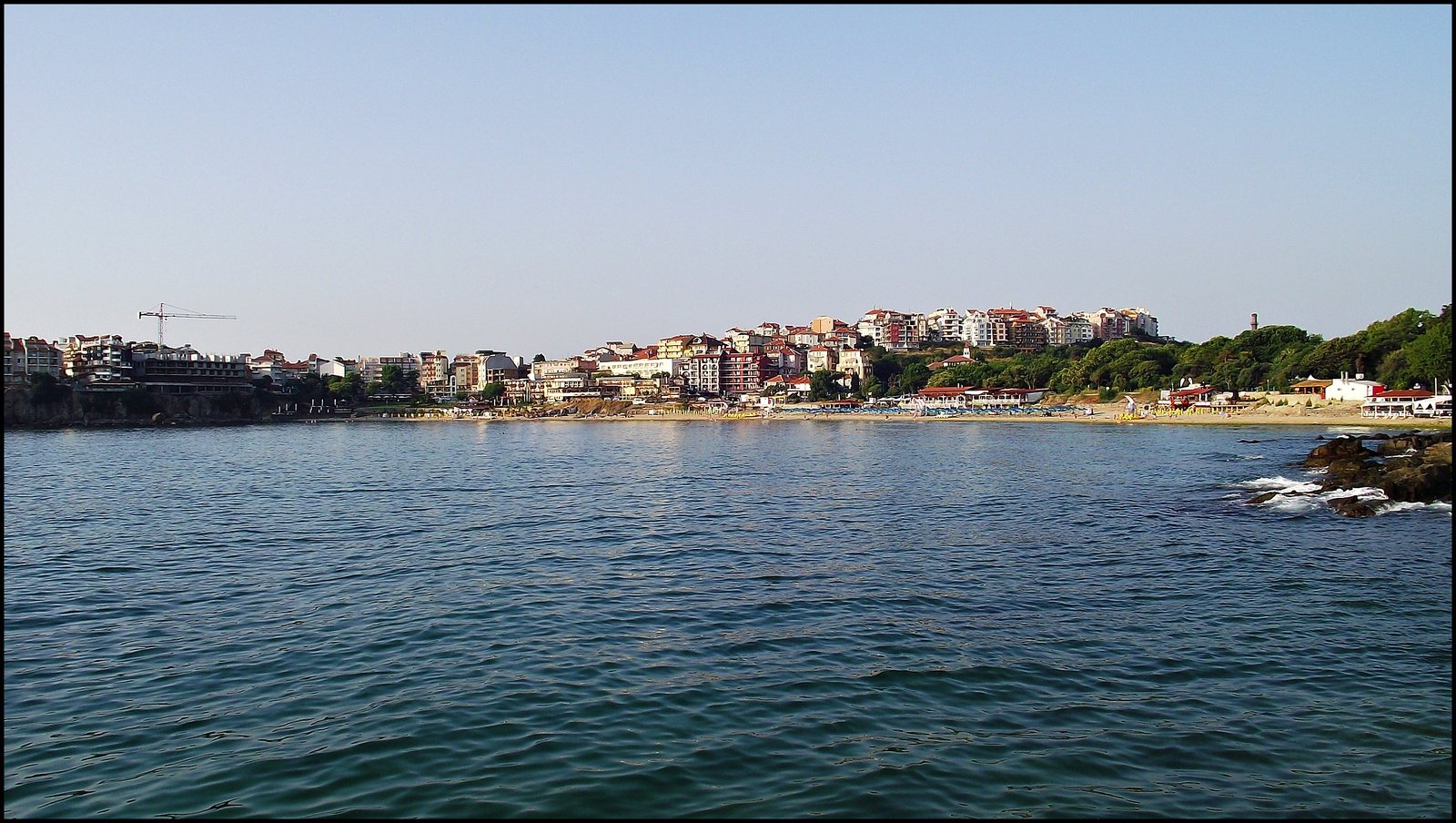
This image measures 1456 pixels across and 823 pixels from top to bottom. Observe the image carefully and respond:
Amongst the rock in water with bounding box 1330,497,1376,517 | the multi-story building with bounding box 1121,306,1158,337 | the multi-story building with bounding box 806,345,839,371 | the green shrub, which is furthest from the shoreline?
the multi-story building with bounding box 1121,306,1158,337

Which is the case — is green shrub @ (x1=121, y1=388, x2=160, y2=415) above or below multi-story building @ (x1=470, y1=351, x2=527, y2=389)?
below

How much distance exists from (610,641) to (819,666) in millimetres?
2678

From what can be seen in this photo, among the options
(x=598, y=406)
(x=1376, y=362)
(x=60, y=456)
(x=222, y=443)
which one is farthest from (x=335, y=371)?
(x=1376, y=362)

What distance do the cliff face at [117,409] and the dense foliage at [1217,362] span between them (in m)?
78.0

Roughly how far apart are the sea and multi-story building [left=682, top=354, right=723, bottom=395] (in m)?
112

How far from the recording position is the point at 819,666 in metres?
10.2

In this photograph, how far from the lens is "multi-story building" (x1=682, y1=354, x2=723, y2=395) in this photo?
136 m

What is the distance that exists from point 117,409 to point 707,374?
73.5m

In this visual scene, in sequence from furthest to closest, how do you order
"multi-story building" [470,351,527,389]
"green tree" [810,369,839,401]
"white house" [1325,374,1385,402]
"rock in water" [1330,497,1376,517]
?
"multi-story building" [470,351,527,389] → "green tree" [810,369,839,401] → "white house" [1325,374,1385,402] → "rock in water" [1330,497,1376,517]

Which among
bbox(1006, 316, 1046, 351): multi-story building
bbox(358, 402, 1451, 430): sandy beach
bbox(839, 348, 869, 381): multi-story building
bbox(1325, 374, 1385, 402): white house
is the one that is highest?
bbox(1006, 316, 1046, 351): multi-story building

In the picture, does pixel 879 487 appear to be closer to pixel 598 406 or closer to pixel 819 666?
pixel 819 666

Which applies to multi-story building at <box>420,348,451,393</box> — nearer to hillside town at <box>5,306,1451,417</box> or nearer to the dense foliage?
hillside town at <box>5,306,1451,417</box>

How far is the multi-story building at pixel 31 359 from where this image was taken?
105000 millimetres

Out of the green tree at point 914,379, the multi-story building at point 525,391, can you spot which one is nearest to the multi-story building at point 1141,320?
the green tree at point 914,379
